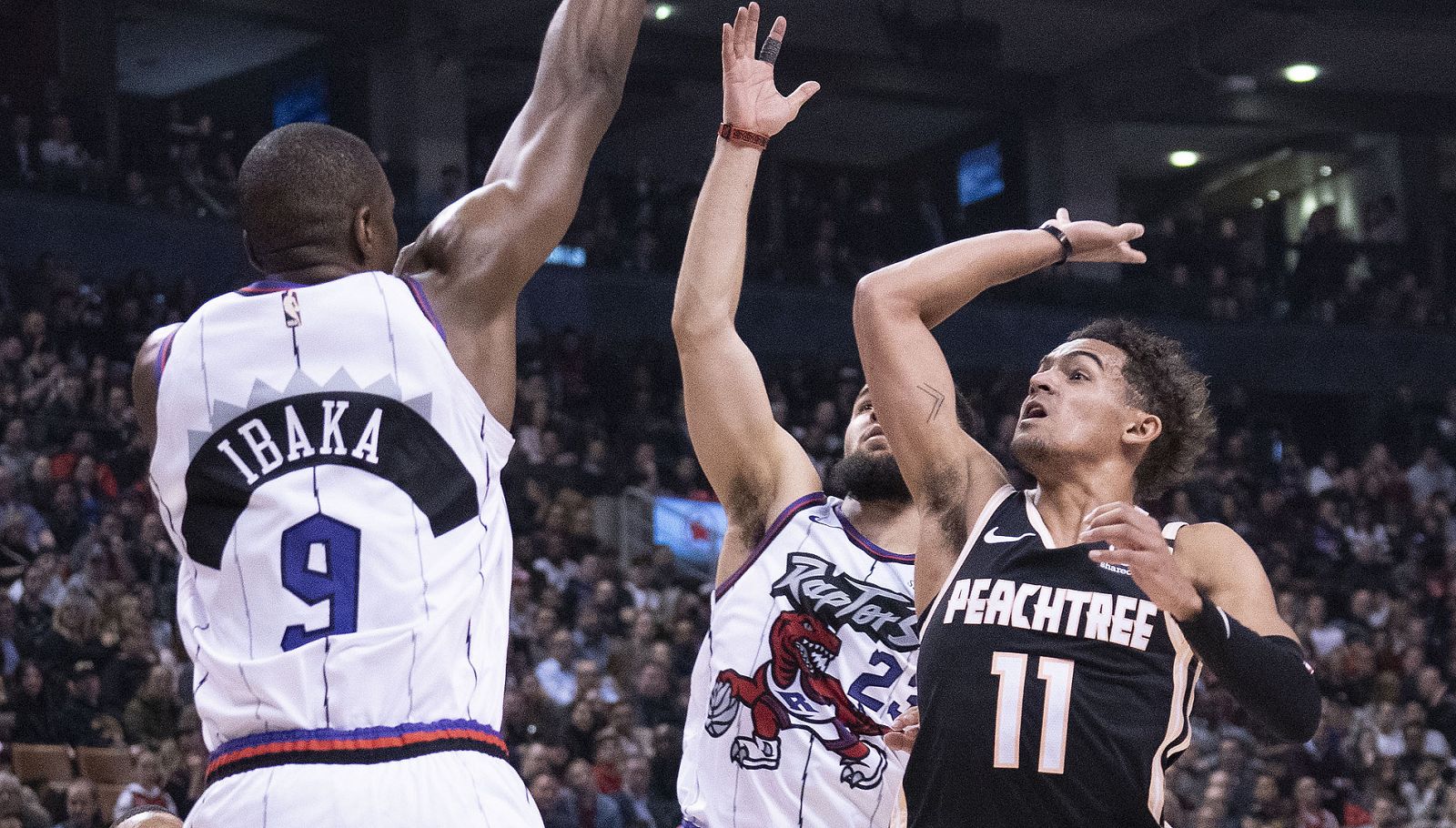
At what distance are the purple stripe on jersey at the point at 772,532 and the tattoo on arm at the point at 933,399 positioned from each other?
0.91m

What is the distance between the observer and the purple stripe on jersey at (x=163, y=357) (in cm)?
309

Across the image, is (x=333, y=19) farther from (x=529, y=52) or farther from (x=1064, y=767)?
(x=1064, y=767)

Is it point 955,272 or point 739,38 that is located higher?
point 739,38

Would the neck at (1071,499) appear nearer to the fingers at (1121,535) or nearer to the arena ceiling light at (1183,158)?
the fingers at (1121,535)

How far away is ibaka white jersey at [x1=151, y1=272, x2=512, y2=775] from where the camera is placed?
115 inches

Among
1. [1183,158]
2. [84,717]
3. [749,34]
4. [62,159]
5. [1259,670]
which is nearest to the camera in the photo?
[1259,670]

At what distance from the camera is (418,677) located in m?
2.95

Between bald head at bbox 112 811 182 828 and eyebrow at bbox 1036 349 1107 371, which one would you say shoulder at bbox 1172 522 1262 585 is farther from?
bald head at bbox 112 811 182 828

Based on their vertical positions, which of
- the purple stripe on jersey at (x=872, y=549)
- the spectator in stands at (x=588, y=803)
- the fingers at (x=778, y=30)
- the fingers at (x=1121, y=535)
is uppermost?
the fingers at (x=778, y=30)

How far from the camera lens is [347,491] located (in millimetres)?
2963

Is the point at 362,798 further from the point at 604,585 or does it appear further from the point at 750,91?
the point at 604,585

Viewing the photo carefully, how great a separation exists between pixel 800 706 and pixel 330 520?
2.03 m

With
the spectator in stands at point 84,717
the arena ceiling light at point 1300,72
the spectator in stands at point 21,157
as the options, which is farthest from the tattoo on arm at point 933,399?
the arena ceiling light at point 1300,72

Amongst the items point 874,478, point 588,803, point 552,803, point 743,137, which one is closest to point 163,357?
point 743,137
